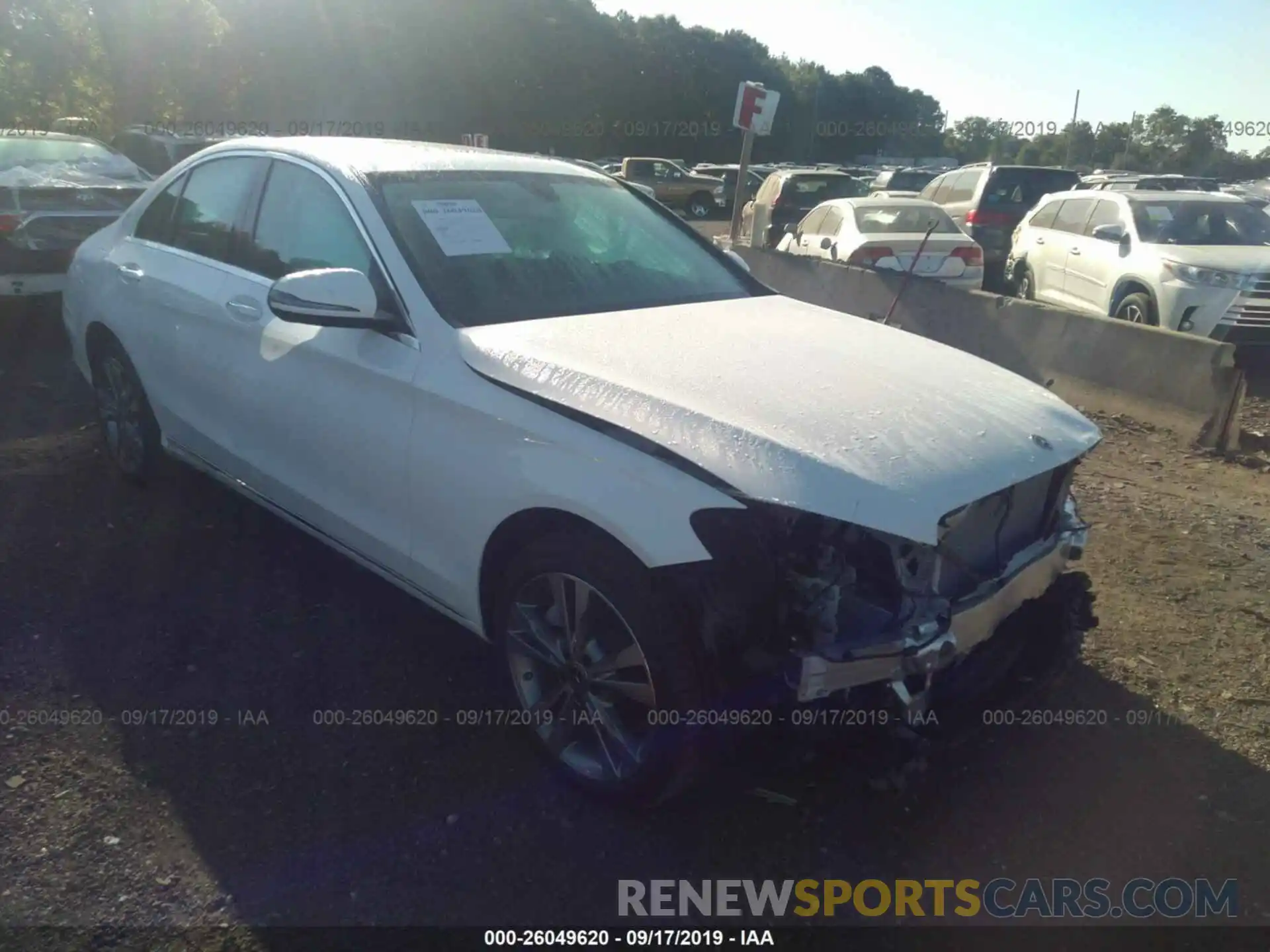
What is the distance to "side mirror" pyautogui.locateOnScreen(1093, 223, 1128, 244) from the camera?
948cm

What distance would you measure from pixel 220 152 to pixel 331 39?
1683 inches

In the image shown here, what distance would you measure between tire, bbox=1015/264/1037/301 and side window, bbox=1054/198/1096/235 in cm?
60

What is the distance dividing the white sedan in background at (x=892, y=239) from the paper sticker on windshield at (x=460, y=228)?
7201mm

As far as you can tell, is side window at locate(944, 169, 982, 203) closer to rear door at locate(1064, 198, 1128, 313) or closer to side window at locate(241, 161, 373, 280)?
rear door at locate(1064, 198, 1128, 313)

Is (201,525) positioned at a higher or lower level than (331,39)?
lower

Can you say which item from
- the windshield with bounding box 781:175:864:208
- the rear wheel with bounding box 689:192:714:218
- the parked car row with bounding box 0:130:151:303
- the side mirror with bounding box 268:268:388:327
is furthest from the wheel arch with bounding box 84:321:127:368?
the rear wheel with bounding box 689:192:714:218

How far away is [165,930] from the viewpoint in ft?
8.19

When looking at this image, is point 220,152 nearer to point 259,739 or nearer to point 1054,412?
point 259,739

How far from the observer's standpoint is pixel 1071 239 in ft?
34.9

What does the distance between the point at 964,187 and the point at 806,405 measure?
49.4 ft

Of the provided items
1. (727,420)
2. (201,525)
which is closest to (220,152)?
(201,525)

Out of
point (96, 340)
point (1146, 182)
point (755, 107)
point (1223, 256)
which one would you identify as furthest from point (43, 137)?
point (1146, 182)

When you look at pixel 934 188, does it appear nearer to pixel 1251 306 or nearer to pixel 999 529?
pixel 1251 306

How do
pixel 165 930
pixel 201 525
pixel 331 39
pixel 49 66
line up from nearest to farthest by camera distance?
pixel 165 930
pixel 201 525
pixel 49 66
pixel 331 39
